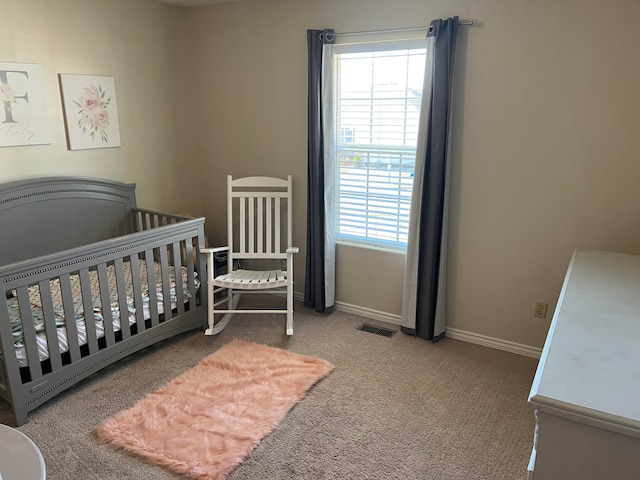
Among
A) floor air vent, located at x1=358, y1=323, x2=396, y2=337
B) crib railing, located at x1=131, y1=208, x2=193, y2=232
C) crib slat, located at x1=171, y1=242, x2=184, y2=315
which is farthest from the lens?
crib railing, located at x1=131, y1=208, x2=193, y2=232

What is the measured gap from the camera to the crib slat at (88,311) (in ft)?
8.24

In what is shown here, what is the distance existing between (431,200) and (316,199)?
0.86m

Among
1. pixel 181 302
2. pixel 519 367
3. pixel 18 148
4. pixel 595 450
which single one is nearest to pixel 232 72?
pixel 18 148

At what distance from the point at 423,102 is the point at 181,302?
78.9 inches

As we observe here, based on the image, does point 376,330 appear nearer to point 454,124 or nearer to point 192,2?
point 454,124

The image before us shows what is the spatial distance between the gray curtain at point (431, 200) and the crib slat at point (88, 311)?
1931 millimetres

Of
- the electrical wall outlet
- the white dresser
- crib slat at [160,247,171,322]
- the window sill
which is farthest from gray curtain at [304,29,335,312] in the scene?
the white dresser

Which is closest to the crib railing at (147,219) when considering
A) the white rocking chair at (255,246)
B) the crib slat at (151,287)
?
the white rocking chair at (255,246)

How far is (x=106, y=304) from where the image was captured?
2.65 meters

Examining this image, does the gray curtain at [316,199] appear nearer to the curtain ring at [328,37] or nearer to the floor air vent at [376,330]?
the curtain ring at [328,37]

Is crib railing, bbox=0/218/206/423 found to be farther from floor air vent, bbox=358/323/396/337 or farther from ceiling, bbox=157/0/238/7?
ceiling, bbox=157/0/238/7

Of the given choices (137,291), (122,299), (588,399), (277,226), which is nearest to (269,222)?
(277,226)

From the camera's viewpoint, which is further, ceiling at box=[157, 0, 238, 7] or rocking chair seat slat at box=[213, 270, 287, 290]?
ceiling at box=[157, 0, 238, 7]

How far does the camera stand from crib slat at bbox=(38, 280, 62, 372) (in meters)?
2.33
